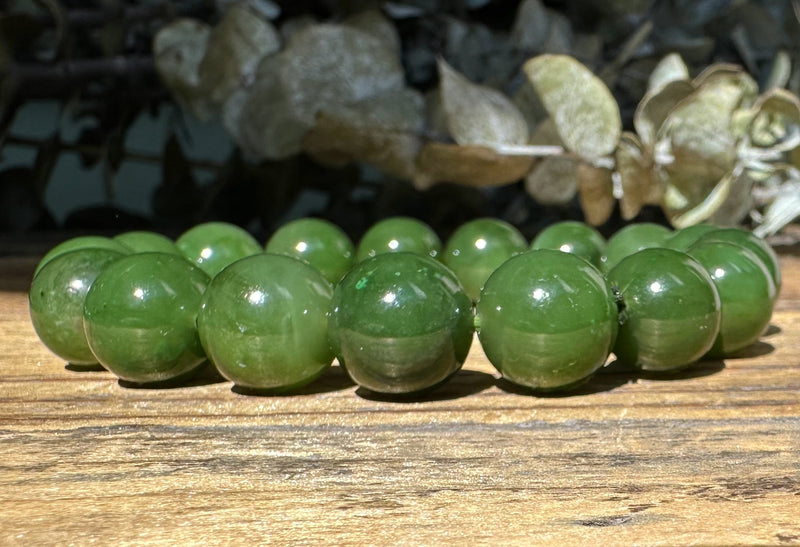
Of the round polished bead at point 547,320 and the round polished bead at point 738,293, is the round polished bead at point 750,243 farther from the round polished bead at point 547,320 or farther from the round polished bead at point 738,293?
the round polished bead at point 547,320

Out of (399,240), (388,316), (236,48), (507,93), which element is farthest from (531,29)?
(388,316)

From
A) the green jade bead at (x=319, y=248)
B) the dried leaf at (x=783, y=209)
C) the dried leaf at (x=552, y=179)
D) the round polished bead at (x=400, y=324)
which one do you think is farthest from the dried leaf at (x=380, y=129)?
the round polished bead at (x=400, y=324)

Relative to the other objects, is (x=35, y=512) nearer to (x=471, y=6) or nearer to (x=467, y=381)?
(x=467, y=381)

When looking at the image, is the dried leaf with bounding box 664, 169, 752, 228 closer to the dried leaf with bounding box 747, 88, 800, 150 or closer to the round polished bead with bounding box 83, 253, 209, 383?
the dried leaf with bounding box 747, 88, 800, 150

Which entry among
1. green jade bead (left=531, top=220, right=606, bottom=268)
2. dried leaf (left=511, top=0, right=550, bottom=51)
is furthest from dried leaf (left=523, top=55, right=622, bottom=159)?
dried leaf (left=511, top=0, right=550, bottom=51)

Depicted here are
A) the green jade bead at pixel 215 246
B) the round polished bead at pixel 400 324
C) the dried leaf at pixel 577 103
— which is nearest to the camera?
the round polished bead at pixel 400 324

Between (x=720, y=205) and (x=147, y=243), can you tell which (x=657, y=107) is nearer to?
(x=720, y=205)
